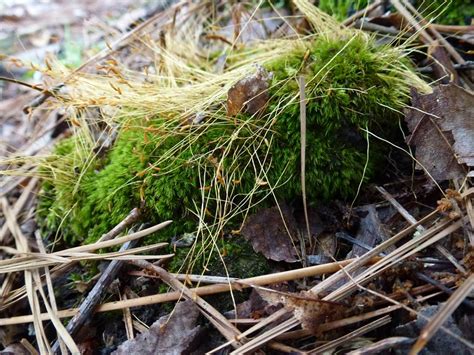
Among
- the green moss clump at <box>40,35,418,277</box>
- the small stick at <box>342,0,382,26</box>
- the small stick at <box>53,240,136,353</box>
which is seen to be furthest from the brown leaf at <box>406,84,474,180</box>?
the small stick at <box>53,240,136,353</box>

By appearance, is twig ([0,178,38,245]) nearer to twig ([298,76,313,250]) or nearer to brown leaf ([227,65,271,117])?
brown leaf ([227,65,271,117])

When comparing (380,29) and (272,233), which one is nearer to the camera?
(272,233)

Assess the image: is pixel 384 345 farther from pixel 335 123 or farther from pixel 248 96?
pixel 248 96

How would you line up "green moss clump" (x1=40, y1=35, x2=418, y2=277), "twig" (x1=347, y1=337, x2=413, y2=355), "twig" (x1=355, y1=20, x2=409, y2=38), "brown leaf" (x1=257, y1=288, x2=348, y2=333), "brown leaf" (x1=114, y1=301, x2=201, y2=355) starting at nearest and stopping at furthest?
"twig" (x1=347, y1=337, x2=413, y2=355), "brown leaf" (x1=257, y1=288, x2=348, y2=333), "brown leaf" (x1=114, y1=301, x2=201, y2=355), "green moss clump" (x1=40, y1=35, x2=418, y2=277), "twig" (x1=355, y1=20, x2=409, y2=38)

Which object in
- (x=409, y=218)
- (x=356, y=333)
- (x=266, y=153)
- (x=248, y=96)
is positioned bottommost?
(x=356, y=333)

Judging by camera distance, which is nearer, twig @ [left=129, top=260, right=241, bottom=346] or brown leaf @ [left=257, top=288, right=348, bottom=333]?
brown leaf @ [left=257, top=288, right=348, bottom=333]

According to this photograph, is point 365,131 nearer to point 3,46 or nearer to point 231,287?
point 231,287

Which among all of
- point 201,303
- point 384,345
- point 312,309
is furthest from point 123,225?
point 384,345
